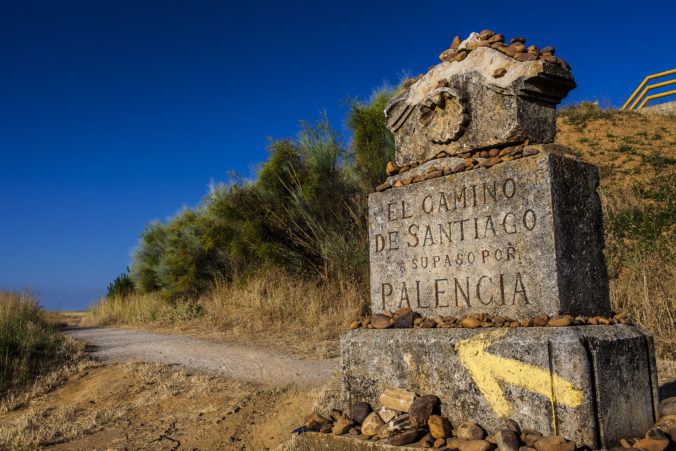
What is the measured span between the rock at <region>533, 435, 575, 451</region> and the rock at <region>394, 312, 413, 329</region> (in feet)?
3.53

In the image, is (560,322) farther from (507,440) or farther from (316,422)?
(316,422)

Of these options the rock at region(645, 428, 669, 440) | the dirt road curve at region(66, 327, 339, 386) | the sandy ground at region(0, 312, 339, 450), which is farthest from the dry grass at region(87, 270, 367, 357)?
the rock at region(645, 428, 669, 440)

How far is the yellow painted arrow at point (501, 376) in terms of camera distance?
2.45 metres

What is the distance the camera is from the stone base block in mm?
2414

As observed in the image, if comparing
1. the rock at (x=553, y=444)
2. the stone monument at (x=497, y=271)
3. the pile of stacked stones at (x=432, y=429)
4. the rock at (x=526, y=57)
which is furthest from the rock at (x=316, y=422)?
the rock at (x=526, y=57)

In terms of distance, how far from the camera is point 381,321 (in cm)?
342

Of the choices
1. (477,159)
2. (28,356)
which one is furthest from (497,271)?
(28,356)

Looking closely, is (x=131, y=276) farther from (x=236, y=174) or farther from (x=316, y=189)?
(x=316, y=189)

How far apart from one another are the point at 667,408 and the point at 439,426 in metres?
1.27

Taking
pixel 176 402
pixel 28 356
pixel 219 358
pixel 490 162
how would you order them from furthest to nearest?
pixel 28 356 → pixel 219 358 → pixel 176 402 → pixel 490 162

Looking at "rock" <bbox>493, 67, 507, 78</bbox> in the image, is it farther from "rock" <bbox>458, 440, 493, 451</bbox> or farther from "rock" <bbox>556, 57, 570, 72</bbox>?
"rock" <bbox>458, 440, 493, 451</bbox>

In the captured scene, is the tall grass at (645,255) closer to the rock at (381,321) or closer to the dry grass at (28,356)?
the rock at (381,321)

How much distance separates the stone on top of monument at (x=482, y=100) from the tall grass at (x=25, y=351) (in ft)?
18.5

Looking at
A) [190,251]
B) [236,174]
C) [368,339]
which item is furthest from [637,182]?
[368,339]
